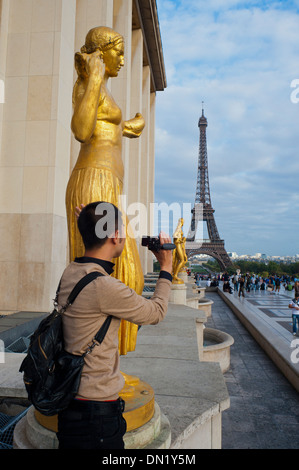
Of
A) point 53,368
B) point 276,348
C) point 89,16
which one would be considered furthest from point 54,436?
point 89,16

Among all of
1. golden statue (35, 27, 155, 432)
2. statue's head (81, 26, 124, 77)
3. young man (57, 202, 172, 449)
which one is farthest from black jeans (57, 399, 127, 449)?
statue's head (81, 26, 124, 77)

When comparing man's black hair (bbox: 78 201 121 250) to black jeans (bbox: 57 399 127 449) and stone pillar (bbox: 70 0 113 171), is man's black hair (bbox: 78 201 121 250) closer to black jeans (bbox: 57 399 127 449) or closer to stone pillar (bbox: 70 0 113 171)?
black jeans (bbox: 57 399 127 449)

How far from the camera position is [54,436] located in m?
1.86

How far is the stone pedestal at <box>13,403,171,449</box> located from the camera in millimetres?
1901

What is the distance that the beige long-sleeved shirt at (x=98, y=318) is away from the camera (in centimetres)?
146

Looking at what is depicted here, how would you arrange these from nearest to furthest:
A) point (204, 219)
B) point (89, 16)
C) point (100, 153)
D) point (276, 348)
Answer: point (100, 153)
point (276, 348)
point (89, 16)
point (204, 219)

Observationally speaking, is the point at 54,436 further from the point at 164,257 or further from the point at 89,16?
the point at 89,16

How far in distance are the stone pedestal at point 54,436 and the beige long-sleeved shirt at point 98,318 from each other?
613mm

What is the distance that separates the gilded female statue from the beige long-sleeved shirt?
92cm

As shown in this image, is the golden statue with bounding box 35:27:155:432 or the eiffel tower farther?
the eiffel tower

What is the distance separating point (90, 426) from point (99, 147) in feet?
6.42
